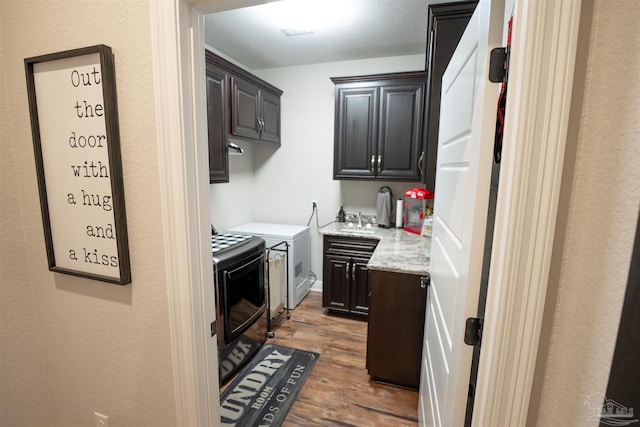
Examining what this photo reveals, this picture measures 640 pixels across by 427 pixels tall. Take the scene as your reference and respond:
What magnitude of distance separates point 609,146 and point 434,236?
102 cm

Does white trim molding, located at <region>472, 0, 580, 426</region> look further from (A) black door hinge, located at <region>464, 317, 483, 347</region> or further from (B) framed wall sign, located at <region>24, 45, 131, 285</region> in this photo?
(B) framed wall sign, located at <region>24, 45, 131, 285</region>

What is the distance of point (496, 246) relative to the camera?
63cm

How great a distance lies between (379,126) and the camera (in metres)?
2.90

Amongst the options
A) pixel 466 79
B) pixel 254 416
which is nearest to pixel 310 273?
pixel 254 416

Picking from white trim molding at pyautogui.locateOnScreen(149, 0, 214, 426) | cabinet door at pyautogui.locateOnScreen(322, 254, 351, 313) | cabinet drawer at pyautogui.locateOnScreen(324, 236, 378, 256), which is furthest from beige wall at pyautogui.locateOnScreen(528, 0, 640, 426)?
cabinet door at pyautogui.locateOnScreen(322, 254, 351, 313)

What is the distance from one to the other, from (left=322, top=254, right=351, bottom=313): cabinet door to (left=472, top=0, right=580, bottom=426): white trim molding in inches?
90.4

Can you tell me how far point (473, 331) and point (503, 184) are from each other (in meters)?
0.42

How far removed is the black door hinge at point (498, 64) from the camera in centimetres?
67

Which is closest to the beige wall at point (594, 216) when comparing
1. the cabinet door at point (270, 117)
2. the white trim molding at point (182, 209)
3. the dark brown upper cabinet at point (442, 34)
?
the white trim molding at point (182, 209)

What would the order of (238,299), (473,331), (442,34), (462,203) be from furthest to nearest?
(238,299), (442,34), (462,203), (473,331)

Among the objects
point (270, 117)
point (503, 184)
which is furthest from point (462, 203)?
point (270, 117)

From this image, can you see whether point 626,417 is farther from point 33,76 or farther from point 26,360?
point 26,360

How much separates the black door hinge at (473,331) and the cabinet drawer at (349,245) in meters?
2.05

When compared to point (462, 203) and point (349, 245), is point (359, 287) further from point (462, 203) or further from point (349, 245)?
point (462, 203)
